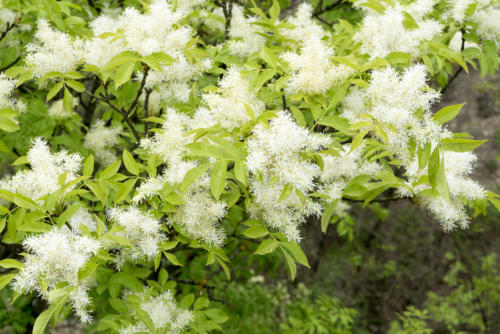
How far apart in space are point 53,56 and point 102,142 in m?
0.81

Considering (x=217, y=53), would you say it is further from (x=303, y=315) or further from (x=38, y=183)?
(x=303, y=315)

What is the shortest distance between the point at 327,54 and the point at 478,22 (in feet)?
4.09

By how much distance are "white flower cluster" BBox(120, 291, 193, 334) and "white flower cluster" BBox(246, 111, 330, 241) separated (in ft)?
2.34

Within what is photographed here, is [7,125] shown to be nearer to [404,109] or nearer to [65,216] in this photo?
[65,216]

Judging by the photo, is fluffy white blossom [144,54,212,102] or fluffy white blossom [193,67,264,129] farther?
fluffy white blossom [144,54,212,102]

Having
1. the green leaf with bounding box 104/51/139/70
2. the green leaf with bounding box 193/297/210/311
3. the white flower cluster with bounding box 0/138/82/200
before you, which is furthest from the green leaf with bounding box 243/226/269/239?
the green leaf with bounding box 104/51/139/70

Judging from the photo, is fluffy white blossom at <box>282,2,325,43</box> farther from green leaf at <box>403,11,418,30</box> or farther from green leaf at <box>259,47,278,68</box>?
green leaf at <box>259,47,278,68</box>

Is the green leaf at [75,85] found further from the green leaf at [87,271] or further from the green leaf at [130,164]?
the green leaf at [87,271]

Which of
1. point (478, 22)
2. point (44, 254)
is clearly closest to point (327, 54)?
point (478, 22)

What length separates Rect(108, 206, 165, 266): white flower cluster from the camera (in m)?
1.67

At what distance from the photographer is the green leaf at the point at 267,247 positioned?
1644 mm

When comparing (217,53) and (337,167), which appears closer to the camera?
(337,167)

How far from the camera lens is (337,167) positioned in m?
2.13

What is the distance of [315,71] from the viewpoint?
1.77 metres
